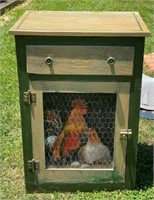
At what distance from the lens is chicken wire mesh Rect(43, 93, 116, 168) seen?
2465mm

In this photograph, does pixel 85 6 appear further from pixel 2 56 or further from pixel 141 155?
pixel 141 155

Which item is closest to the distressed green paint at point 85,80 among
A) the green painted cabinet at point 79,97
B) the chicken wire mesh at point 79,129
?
the green painted cabinet at point 79,97

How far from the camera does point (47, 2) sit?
811 cm

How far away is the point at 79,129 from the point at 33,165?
387mm

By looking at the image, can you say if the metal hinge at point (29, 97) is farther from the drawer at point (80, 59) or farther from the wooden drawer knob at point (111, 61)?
the wooden drawer knob at point (111, 61)

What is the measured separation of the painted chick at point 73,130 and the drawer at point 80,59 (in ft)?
0.90

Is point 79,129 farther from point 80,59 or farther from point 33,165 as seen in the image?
point 80,59

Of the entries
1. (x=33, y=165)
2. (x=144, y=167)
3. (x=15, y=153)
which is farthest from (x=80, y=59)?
(x=15, y=153)

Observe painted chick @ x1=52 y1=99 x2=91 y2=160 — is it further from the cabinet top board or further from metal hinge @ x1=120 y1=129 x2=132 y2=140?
the cabinet top board

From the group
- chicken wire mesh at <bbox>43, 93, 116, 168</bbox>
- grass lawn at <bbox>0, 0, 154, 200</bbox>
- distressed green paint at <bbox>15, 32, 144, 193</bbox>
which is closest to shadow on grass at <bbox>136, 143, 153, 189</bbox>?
grass lawn at <bbox>0, 0, 154, 200</bbox>

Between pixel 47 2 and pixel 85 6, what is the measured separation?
2.64 ft

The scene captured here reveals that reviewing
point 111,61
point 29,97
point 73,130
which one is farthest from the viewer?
point 73,130

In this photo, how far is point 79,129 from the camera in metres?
2.54

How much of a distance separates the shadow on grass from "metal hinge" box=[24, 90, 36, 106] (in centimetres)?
99
